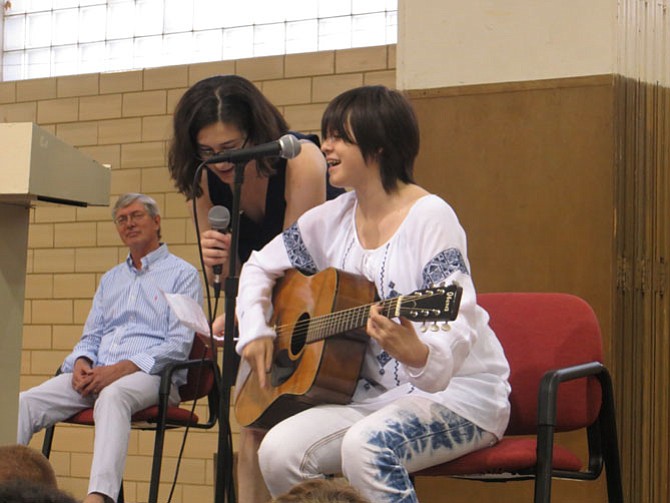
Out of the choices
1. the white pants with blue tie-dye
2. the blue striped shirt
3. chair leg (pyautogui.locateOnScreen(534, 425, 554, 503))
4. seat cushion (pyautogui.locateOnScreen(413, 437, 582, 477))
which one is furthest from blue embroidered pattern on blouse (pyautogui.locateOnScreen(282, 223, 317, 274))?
the blue striped shirt

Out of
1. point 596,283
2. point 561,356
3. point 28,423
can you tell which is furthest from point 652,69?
point 28,423

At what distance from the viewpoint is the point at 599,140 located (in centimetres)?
338

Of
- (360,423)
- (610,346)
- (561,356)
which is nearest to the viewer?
(360,423)

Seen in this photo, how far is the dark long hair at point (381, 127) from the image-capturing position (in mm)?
2424

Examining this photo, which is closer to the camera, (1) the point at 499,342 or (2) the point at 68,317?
(1) the point at 499,342

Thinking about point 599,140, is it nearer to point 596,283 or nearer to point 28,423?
point 596,283

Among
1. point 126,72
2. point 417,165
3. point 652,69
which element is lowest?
point 417,165

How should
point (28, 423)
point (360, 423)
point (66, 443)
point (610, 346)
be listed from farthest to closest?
point (66, 443) → point (28, 423) → point (610, 346) → point (360, 423)

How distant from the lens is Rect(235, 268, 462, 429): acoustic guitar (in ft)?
7.49

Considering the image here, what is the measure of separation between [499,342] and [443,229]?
16.6 inches

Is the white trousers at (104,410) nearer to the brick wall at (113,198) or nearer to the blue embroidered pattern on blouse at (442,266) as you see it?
the brick wall at (113,198)

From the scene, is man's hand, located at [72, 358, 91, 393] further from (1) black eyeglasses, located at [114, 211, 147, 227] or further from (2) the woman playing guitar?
(2) the woman playing guitar

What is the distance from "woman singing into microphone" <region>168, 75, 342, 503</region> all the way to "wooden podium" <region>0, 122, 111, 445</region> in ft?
1.12

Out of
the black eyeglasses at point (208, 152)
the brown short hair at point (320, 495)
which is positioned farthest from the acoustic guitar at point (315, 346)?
the brown short hair at point (320, 495)
